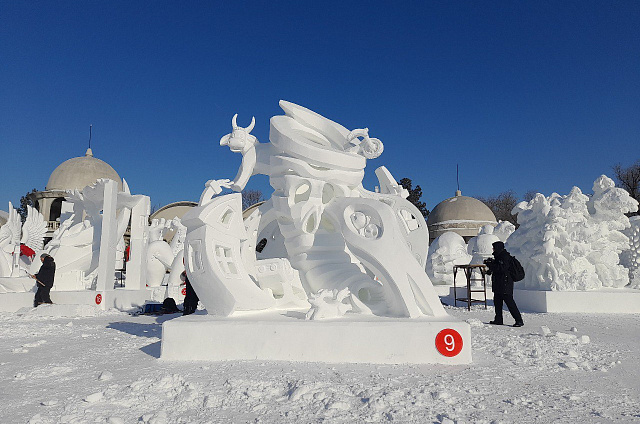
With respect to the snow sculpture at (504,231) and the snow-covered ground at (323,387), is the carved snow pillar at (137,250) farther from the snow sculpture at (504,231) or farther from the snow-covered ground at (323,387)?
the snow sculpture at (504,231)

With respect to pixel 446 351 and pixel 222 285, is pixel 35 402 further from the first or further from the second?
pixel 446 351

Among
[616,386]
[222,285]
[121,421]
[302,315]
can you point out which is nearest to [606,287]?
[616,386]

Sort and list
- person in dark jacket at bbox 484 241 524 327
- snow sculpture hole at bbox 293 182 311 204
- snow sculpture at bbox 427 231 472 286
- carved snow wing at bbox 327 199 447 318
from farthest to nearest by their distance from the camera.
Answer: snow sculpture at bbox 427 231 472 286 → person in dark jacket at bbox 484 241 524 327 → snow sculpture hole at bbox 293 182 311 204 → carved snow wing at bbox 327 199 447 318

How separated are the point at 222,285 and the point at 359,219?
2.35 m

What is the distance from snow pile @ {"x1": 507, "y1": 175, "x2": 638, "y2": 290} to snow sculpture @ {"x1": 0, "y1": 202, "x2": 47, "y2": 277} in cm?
1367

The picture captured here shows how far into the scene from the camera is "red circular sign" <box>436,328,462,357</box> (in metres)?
4.43

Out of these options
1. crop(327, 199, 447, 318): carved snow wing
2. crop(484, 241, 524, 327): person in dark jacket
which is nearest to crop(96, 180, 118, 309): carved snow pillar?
crop(327, 199, 447, 318): carved snow wing

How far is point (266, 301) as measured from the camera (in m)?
5.64

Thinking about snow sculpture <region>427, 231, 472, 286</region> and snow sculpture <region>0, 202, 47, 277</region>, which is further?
snow sculpture <region>427, 231, 472, 286</region>

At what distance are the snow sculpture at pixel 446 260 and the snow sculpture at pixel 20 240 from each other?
41.9 feet

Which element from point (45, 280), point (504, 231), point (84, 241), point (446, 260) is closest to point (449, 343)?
point (45, 280)

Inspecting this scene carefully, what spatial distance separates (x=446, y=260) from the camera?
15133 mm

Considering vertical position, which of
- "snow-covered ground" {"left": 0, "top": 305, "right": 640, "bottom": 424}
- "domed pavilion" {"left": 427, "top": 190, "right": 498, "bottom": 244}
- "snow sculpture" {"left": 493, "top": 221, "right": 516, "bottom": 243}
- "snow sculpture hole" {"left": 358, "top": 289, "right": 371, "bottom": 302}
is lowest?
"snow-covered ground" {"left": 0, "top": 305, "right": 640, "bottom": 424}

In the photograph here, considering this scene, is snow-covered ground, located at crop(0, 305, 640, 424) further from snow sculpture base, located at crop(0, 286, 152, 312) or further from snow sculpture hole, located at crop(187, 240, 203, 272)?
snow sculpture base, located at crop(0, 286, 152, 312)
